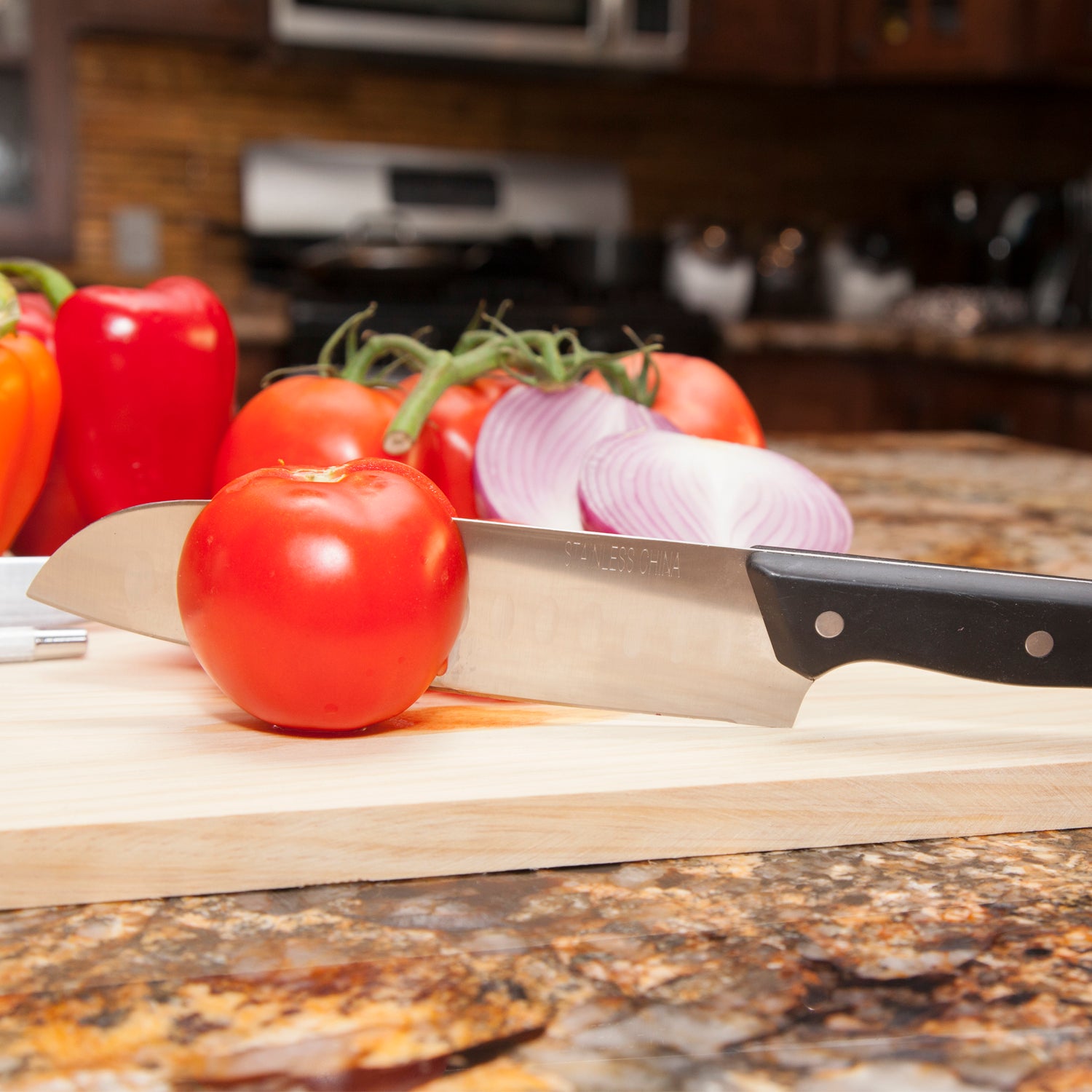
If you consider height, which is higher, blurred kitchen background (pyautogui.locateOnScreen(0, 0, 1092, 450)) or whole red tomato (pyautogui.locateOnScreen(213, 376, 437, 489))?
blurred kitchen background (pyautogui.locateOnScreen(0, 0, 1092, 450))

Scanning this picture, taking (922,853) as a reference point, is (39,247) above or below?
above

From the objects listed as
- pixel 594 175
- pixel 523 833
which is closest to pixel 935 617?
pixel 523 833

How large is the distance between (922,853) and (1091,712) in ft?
0.54

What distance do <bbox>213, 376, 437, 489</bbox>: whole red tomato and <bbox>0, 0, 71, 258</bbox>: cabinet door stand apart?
2.70 m

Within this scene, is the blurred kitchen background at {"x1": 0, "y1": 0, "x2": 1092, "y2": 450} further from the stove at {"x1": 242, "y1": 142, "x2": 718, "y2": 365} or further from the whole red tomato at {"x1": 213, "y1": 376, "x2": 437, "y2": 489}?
the whole red tomato at {"x1": 213, "y1": 376, "x2": 437, "y2": 489}

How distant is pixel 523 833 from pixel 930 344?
96.8 inches

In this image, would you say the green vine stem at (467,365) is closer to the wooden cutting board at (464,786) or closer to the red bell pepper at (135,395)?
the red bell pepper at (135,395)

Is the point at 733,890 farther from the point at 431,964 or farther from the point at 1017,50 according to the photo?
the point at 1017,50

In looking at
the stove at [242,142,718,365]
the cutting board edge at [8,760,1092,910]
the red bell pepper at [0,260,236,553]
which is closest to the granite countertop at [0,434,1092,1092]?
the cutting board edge at [8,760,1092,910]

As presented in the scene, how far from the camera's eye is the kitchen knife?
1.89 feet

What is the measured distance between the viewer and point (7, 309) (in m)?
0.77

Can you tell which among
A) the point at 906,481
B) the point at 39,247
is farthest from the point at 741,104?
the point at 906,481

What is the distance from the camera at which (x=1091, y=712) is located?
63cm

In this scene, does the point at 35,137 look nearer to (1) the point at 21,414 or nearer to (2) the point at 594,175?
(2) the point at 594,175
